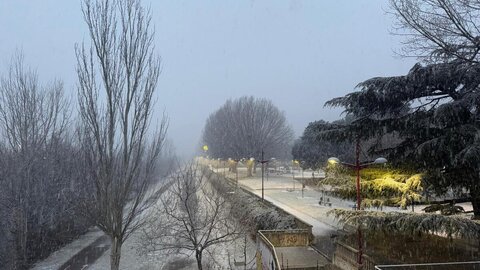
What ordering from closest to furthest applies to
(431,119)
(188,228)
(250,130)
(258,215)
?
1. (431,119)
2. (188,228)
3. (258,215)
4. (250,130)

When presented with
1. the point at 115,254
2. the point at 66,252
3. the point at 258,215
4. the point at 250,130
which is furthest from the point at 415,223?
the point at 250,130

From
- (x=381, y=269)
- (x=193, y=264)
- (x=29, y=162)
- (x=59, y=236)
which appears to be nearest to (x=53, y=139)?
(x=29, y=162)

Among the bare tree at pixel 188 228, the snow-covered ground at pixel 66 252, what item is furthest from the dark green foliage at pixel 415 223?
the snow-covered ground at pixel 66 252

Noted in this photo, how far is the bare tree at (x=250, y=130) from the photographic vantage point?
62.1 meters

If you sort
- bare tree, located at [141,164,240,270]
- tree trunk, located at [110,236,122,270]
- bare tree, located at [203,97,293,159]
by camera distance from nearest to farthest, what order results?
tree trunk, located at [110,236,122,270]
bare tree, located at [141,164,240,270]
bare tree, located at [203,97,293,159]

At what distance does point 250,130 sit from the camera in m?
62.4

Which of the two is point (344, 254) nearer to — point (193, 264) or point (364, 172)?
point (364, 172)

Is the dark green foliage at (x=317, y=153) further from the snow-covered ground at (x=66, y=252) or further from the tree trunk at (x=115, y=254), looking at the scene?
the tree trunk at (x=115, y=254)

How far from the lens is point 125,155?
37.7ft

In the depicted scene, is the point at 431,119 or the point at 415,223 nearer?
the point at 415,223

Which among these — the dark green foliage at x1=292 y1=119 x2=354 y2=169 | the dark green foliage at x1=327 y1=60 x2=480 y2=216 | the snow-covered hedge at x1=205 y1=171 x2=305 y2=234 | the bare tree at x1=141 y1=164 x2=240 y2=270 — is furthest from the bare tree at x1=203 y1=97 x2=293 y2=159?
the dark green foliage at x1=327 y1=60 x2=480 y2=216

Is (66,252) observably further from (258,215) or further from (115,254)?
(115,254)

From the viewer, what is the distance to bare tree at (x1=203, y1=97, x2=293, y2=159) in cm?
6212

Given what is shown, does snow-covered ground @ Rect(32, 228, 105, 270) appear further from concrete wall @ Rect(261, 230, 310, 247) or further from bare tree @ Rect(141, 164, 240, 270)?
concrete wall @ Rect(261, 230, 310, 247)
